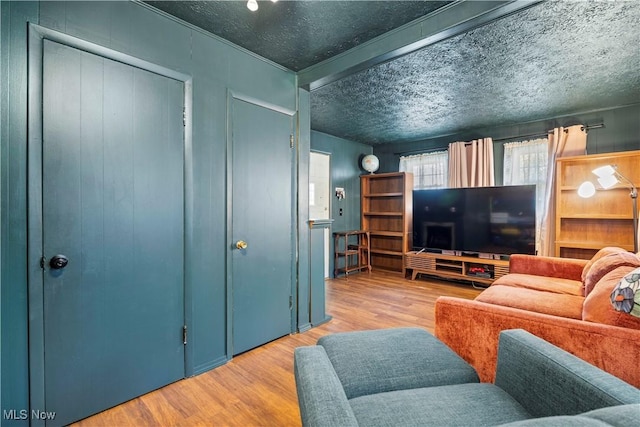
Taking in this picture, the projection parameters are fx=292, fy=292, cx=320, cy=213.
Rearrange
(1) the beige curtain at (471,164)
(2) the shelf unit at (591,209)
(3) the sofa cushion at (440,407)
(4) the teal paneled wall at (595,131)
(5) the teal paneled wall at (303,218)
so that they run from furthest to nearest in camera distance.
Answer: (1) the beige curtain at (471,164), (4) the teal paneled wall at (595,131), (2) the shelf unit at (591,209), (5) the teal paneled wall at (303,218), (3) the sofa cushion at (440,407)

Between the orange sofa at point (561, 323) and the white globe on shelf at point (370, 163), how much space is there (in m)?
3.52

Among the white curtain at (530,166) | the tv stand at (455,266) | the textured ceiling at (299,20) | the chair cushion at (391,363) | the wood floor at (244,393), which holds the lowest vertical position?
the wood floor at (244,393)

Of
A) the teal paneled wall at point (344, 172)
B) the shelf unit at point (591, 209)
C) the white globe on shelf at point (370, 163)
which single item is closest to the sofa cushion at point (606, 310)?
the shelf unit at point (591, 209)

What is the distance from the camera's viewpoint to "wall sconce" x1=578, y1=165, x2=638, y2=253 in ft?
9.75

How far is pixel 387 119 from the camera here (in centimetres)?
408

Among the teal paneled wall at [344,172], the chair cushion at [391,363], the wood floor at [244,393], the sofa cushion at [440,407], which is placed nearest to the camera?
the sofa cushion at [440,407]

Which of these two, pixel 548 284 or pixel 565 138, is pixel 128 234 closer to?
pixel 548 284

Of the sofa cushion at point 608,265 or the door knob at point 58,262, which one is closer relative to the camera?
the door knob at point 58,262

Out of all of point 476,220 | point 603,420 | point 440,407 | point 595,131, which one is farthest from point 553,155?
point 603,420

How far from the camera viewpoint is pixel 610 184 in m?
2.97

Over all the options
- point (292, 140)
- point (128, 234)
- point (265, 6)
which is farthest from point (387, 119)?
point (128, 234)

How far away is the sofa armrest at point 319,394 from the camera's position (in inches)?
30.0

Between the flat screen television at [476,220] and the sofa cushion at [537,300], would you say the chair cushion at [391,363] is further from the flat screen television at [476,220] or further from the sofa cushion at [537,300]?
the flat screen television at [476,220]

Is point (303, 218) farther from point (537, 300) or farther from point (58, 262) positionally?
point (537, 300)
